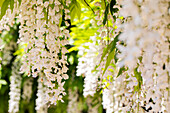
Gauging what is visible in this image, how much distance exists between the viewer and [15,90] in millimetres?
4855

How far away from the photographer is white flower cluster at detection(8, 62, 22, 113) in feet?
15.7

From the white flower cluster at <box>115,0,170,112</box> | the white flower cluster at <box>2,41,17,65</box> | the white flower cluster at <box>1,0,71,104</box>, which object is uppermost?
the white flower cluster at <box>2,41,17,65</box>

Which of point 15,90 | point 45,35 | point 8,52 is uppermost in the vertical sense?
point 8,52

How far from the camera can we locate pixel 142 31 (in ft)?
2.88

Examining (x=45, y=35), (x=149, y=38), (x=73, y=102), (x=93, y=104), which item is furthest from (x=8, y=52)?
(x=149, y=38)

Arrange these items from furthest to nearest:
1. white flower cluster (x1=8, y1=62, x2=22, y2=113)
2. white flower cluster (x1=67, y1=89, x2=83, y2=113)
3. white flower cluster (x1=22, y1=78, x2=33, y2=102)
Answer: white flower cluster (x1=22, y1=78, x2=33, y2=102) < white flower cluster (x1=67, y1=89, x2=83, y2=113) < white flower cluster (x1=8, y1=62, x2=22, y2=113)

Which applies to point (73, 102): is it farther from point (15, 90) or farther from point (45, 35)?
point (45, 35)

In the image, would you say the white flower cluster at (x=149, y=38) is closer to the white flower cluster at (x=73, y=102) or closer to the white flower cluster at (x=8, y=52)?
the white flower cluster at (x=73, y=102)

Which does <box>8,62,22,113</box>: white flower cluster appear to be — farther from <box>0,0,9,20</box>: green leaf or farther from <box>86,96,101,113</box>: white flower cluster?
<box>0,0,9,20</box>: green leaf

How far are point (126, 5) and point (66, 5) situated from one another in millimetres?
950

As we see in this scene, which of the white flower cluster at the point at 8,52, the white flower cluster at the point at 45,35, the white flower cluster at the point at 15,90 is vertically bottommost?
the white flower cluster at the point at 45,35

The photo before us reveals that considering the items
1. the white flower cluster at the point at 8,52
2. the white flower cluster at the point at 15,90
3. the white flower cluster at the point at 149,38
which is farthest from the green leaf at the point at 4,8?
the white flower cluster at the point at 8,52

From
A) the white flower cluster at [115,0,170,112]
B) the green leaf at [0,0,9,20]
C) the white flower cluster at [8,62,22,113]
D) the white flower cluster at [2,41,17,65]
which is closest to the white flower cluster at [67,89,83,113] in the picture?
the white flower cluster at [8,62,22,113]

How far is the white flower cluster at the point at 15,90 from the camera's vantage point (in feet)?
15.7
